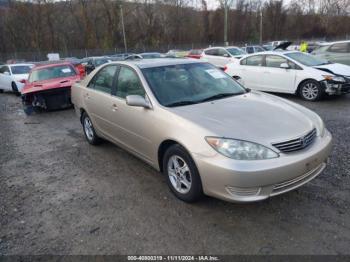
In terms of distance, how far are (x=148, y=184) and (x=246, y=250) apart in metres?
1.71

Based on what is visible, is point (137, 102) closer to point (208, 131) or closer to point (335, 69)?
point (208, 131)

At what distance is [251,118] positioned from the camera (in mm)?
3393

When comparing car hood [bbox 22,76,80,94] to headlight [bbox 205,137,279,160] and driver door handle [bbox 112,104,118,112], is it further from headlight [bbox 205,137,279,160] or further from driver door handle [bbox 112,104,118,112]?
headlight [bbox 205,137,279,160]

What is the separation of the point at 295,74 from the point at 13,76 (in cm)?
1205

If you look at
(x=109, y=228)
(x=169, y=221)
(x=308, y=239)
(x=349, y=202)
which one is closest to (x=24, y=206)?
(x=109, y=228)

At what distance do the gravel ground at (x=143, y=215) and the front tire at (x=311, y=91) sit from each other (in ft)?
11.8

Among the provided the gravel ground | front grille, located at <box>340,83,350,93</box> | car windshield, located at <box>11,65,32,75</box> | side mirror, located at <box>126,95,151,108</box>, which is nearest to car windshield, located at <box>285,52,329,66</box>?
front grille, located at <box>340,83,350,93</box>

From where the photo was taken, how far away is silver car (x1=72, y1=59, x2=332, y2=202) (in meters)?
2.95

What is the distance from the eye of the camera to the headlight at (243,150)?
293 cm

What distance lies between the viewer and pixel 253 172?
285 cm

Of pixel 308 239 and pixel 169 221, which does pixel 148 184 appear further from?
pixel 308 239

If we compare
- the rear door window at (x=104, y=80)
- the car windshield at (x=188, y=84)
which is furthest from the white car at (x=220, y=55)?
the car windshield at (x=188, y=84)

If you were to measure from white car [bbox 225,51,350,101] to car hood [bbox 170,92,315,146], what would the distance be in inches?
195

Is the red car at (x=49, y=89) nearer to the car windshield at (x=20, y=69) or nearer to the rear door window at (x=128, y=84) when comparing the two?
the car windshield at (x=20, y=69)
